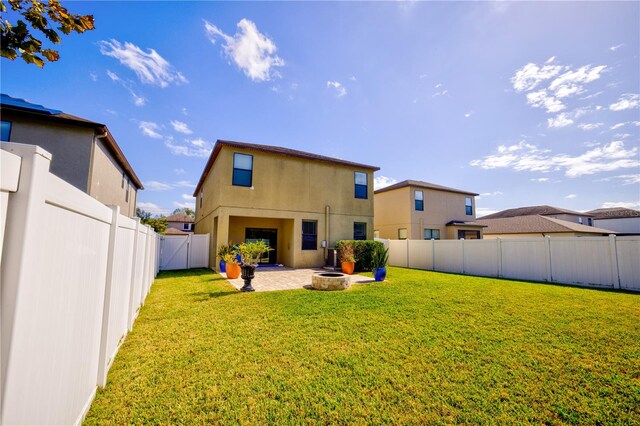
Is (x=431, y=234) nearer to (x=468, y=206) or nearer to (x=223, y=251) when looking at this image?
(x=468, y=206)

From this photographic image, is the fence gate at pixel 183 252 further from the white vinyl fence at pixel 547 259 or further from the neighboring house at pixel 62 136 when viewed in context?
the white vinyl fence at pixel 547 259

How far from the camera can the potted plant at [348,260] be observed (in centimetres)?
1300

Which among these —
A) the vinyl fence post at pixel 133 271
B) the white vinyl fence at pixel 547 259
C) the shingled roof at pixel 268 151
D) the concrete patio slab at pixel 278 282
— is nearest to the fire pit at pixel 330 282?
the concrete patio slab at pixel 278 282

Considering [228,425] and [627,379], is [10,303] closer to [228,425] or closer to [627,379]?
[228,425]

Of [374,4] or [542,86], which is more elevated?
[374,4]

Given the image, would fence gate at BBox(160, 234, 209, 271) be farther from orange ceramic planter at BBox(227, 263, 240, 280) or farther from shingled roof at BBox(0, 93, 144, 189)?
shingled roof at BBox(0, 93, 144, 189)

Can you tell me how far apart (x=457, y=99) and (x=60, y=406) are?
14799 millimetres

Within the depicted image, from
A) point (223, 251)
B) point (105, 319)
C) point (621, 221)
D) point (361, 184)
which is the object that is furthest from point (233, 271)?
point (621, 221)

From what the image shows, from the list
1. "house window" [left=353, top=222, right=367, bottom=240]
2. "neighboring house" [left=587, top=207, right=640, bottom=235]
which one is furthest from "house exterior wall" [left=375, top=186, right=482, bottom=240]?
"neighboring house" [left=587, top=207, right=640, bottom=235]

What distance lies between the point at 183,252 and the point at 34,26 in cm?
1364

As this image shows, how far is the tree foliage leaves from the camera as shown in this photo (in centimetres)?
247

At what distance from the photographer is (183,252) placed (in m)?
14.5

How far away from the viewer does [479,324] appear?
5.39 metres

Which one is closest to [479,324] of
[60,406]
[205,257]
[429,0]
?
[60,406]
